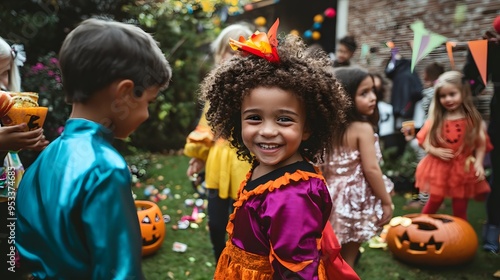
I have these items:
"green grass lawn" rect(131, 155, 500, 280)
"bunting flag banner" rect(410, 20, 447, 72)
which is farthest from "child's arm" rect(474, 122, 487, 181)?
"bunting flag banner" rect(410, 20, 447, 72)

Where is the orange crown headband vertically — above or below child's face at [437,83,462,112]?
above

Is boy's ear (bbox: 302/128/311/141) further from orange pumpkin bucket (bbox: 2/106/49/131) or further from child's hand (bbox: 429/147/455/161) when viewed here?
child's hand (bbox: 429/147/455/161)

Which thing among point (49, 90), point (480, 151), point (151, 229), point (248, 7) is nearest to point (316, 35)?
point (248, 7)

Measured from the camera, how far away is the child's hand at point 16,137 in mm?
2100

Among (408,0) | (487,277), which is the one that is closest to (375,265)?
(487,277)

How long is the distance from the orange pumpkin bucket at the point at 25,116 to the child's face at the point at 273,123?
992mm

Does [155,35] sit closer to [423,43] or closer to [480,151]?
[423,43]

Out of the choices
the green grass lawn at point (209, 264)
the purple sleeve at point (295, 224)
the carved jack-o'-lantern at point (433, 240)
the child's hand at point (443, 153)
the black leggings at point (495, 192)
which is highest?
the purple sleeve at point (295, 224)

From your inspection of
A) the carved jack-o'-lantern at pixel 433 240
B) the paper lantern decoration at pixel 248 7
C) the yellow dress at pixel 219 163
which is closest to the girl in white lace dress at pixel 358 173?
the yellow dress at pixel 219 163

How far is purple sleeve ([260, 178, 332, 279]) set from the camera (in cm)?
167

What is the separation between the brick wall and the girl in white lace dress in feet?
15.7

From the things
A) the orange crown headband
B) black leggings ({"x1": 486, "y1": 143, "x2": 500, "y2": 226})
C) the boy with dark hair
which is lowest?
black leggings ({"x1": 486, "y1": 143, "x2": 500, "y2": 226})

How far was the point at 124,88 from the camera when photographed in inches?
55.8

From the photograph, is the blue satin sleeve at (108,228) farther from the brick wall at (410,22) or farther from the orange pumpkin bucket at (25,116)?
the brick wall at (410,22)
